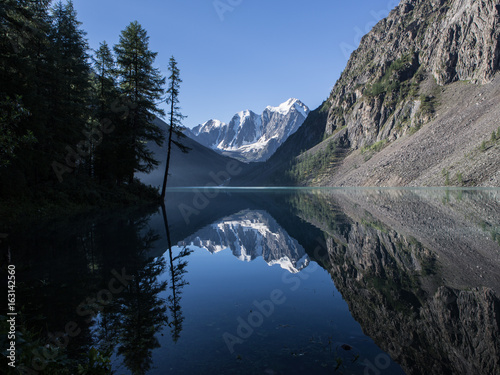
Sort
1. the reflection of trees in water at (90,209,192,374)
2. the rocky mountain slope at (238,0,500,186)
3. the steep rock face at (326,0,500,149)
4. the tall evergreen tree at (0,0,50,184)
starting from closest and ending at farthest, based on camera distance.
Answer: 1. the reflection of trees in water at (90,209,192,374)
2. the tall evergreen tree at (0,0,50,184)
3. the rocky mountain slope at (238,0,500,186)
4. the steep rock face at (326,0,500,149)

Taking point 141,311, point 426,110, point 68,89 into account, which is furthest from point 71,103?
point 426,110

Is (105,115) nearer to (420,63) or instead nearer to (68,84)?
(68,84)

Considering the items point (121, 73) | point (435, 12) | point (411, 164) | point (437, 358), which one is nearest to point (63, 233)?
point (437, 358)

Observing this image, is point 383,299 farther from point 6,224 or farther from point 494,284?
point 6,224

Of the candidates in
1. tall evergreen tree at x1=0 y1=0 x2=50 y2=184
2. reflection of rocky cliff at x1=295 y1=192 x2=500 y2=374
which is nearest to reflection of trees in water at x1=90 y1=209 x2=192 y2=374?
reflection of rocky cliff at x1=295 y1=192 x2=500 y2=374

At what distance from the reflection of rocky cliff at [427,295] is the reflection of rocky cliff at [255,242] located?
1.42 metres

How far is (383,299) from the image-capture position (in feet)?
21.8

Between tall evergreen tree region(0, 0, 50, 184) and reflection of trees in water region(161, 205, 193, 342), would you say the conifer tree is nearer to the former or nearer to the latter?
tall evergreen tree region(0, 0, 50, 184)

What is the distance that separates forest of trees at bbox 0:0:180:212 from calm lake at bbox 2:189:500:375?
976 centimetres

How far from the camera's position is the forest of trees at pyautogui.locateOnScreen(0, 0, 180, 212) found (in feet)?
59.0

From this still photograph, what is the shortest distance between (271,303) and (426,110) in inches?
5776

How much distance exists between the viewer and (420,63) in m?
161

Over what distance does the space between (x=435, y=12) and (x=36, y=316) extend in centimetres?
22954

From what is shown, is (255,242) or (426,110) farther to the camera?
(426,110)
